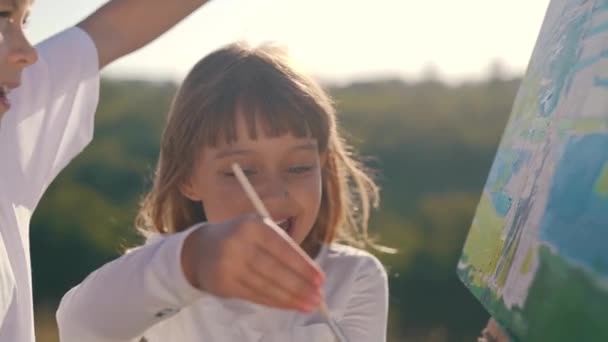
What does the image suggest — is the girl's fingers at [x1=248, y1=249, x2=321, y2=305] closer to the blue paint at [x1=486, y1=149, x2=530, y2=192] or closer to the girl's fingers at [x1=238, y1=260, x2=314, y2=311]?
the girl's fingers at [x1=238, y1=260, x2=314, y2=311]

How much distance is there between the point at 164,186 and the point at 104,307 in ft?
2.40

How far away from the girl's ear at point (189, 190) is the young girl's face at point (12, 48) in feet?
1.13

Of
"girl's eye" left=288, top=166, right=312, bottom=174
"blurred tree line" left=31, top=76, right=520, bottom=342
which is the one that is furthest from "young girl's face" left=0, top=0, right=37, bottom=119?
"blurred tree line" left=31, top=76, right=520, bottom=342

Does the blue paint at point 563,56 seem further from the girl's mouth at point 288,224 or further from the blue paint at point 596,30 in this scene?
the girl's mouth at point 288,224

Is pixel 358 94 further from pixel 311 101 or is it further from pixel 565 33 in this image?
pixel 565 33

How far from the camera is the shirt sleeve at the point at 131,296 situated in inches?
43.3

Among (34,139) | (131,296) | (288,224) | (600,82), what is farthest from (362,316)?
(600,82)

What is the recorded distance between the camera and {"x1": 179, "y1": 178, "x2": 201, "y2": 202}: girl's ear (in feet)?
6.15

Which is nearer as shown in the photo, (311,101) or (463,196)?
(311,101)

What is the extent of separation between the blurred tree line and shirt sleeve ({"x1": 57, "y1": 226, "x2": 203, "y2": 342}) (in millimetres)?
3953

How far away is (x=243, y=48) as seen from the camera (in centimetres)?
200

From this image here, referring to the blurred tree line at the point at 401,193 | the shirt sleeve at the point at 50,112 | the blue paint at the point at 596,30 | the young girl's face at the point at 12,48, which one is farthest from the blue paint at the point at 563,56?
the blurred tree line at the point at 401,193

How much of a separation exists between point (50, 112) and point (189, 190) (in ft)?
1.09

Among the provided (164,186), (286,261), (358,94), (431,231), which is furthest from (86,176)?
(286,261)
